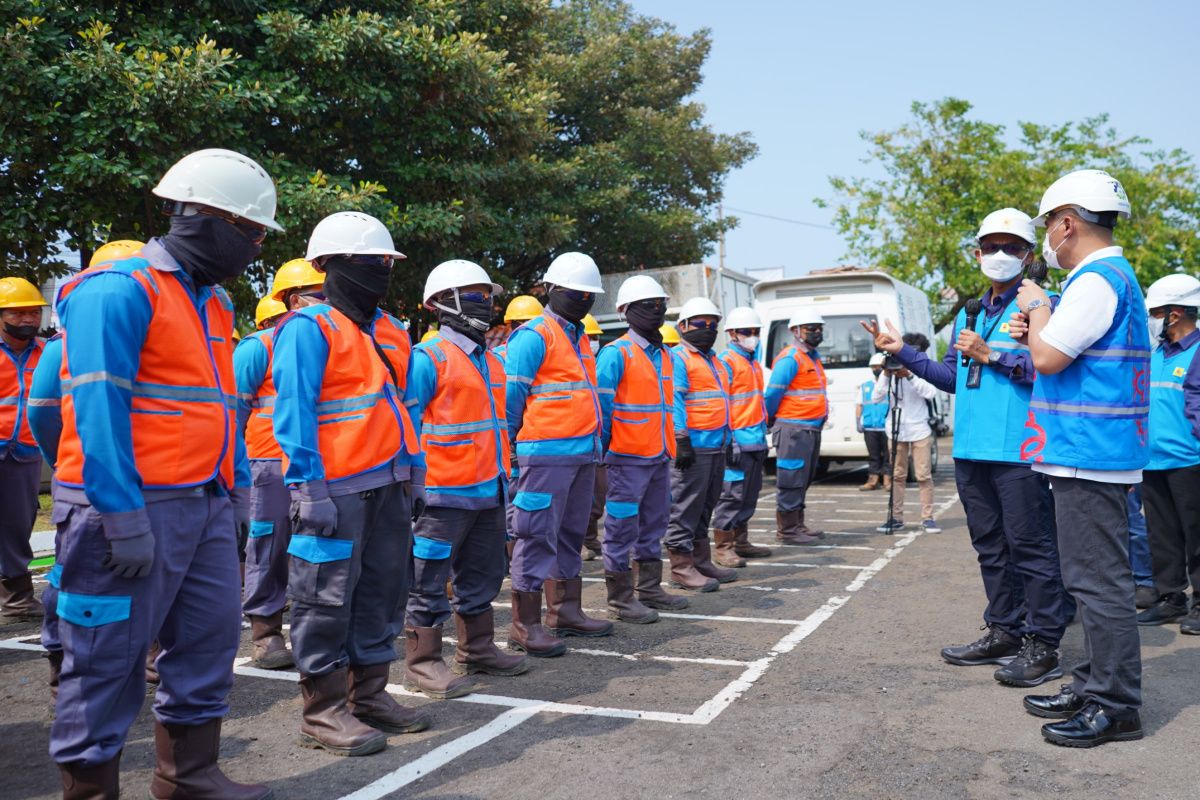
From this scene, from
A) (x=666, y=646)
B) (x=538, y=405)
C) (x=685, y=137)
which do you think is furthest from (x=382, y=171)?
(x=685, y=137)

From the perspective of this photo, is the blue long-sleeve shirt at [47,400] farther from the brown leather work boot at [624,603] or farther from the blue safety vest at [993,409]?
the blue safety vest at [993,409]

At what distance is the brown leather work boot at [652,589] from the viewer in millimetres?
7293

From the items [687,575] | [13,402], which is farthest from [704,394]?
[13,402]

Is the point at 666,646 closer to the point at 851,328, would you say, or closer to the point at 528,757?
the point at 528,757

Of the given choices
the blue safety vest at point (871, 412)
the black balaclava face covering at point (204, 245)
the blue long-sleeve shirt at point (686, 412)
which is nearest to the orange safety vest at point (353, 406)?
the black balaclava face covering at point (204, 245)

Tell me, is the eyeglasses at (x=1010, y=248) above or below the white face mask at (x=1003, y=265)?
above

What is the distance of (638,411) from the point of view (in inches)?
274

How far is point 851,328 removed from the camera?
52.5ft

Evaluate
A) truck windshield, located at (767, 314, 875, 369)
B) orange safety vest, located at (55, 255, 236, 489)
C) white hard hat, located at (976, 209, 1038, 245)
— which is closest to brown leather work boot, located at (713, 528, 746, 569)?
white hard hat, located at (976, 209, 1038, 245)

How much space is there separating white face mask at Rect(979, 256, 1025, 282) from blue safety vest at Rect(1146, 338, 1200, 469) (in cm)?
171

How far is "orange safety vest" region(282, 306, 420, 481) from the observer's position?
14.1 ft

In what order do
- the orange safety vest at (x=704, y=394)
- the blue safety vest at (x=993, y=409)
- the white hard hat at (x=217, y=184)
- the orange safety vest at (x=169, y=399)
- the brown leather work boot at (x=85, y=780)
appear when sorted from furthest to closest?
the orange safety vest at (x=704, y=394) < the blue safety vest at (x=993, y=409) < the white hard hat at (x=217, y=184) < the orange safety vest at (x=169, y=399) < the brown leather work boot at (x=85, y=780)

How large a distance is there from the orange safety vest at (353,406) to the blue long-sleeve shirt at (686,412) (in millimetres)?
3825

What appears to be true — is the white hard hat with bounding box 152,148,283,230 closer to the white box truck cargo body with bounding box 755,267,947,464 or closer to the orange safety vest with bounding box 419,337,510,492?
the orange safety vest with bounding box 419,337,510,492
